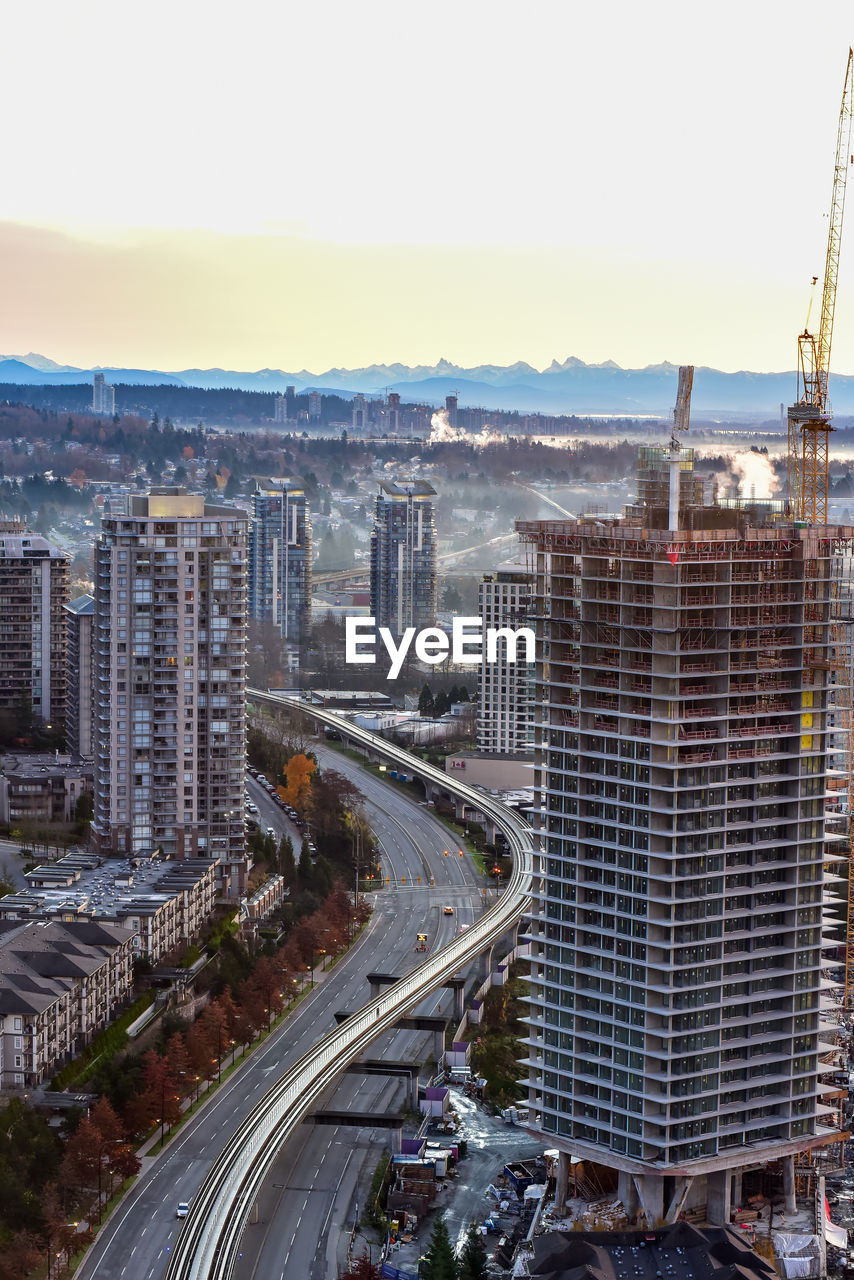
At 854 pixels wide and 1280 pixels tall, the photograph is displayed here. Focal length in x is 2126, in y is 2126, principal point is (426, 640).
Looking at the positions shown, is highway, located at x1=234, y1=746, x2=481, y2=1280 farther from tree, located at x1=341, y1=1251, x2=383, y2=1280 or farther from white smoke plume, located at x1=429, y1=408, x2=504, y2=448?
white smoke plume, located at x1=429, y1=408, x2=504, y2=448

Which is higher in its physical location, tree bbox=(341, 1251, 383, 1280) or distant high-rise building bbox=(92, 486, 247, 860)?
distant high-rise building bbox=(92, 486, 247, 860)

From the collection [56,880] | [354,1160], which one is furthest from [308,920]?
[354,1160]

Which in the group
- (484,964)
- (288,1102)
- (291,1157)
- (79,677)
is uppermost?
(79,677)

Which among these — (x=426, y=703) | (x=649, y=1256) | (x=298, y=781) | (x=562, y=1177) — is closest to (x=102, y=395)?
(x=426, y=703)

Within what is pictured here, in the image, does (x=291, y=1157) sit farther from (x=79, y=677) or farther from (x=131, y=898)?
(x=79, y=677)

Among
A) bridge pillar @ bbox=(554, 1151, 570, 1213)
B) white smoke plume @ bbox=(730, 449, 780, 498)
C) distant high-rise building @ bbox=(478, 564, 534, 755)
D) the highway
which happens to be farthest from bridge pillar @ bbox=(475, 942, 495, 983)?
white smoke plume @ bbox=(730, 449, 780, 498)

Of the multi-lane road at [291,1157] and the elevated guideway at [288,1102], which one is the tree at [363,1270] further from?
the elevated guideway at [288,1102]
